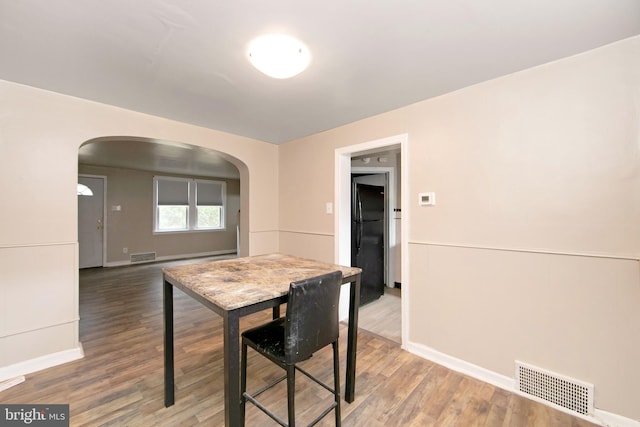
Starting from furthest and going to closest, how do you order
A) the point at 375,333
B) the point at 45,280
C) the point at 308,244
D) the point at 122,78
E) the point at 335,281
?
the point at 308,244 < the point at 375,333 < the point at 45,280 < the point at 122,78 < the point at 335,281

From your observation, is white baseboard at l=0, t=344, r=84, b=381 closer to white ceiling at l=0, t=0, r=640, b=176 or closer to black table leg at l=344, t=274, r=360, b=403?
white ceiling at l=0, t=0, r=640, b=176

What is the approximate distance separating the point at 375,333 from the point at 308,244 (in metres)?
1.31

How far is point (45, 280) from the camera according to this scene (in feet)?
6.95

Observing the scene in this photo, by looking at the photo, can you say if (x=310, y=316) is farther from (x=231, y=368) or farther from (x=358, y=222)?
(x=358, y=222)

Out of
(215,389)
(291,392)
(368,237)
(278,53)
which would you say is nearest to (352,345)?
(291,392)

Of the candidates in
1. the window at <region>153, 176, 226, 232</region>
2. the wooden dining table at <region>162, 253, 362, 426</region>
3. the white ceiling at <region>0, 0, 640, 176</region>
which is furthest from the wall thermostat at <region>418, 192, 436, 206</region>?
the window at <region>153, 176, 226, 232</region>

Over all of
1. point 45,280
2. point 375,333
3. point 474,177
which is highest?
point 474,177

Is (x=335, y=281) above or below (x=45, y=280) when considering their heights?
above

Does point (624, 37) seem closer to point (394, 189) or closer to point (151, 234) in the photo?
point (394, 189)

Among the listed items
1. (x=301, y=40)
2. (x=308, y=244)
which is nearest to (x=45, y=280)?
(x=308, y=244)

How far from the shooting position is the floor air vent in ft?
5.22

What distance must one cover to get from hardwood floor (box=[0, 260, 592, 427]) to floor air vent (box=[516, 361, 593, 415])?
0.24ft

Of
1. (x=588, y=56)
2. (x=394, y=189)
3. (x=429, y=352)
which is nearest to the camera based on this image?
(x=588, y=56)

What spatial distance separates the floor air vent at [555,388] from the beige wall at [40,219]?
3.58 m
